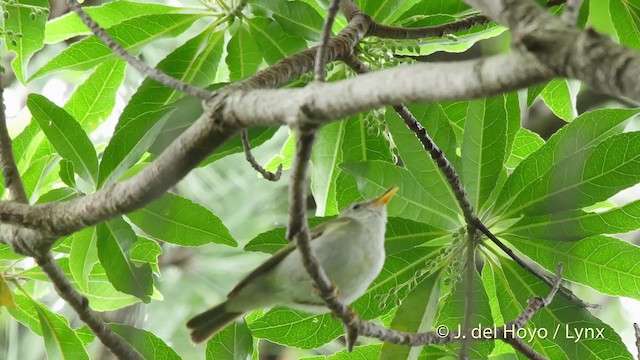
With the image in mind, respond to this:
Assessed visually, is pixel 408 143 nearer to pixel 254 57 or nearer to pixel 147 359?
pixel 254 57

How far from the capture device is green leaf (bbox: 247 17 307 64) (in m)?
2.31

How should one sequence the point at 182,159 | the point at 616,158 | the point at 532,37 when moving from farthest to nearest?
the point at 616,158 → the point at 182,159 → the point at 532,37

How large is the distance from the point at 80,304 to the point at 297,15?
0.99 metres

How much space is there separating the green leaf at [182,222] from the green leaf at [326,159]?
0.43 metres

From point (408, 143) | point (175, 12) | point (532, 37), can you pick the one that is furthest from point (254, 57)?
point (532, 37)

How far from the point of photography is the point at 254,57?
2363mm

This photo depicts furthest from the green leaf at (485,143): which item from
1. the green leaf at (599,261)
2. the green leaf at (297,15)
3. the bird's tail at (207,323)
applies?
the bird's tail at (207,323)

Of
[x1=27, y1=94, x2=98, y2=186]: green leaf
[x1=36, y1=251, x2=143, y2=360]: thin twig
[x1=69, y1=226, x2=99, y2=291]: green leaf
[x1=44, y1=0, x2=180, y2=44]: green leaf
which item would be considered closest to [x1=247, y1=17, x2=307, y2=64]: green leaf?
[x1=44, y1=0, x2=180, y2=44]: green leaf

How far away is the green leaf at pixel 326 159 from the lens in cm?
238

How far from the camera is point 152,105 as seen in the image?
7.22 feet

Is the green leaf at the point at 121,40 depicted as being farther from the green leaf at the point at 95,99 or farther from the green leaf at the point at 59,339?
the green leaf at the point at 59,339

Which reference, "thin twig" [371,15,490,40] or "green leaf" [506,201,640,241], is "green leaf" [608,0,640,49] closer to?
"thin twig" [371,15,490,40]

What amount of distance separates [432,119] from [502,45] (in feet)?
2.10

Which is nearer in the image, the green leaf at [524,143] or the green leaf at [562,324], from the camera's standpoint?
the green leaf at [562,324]
